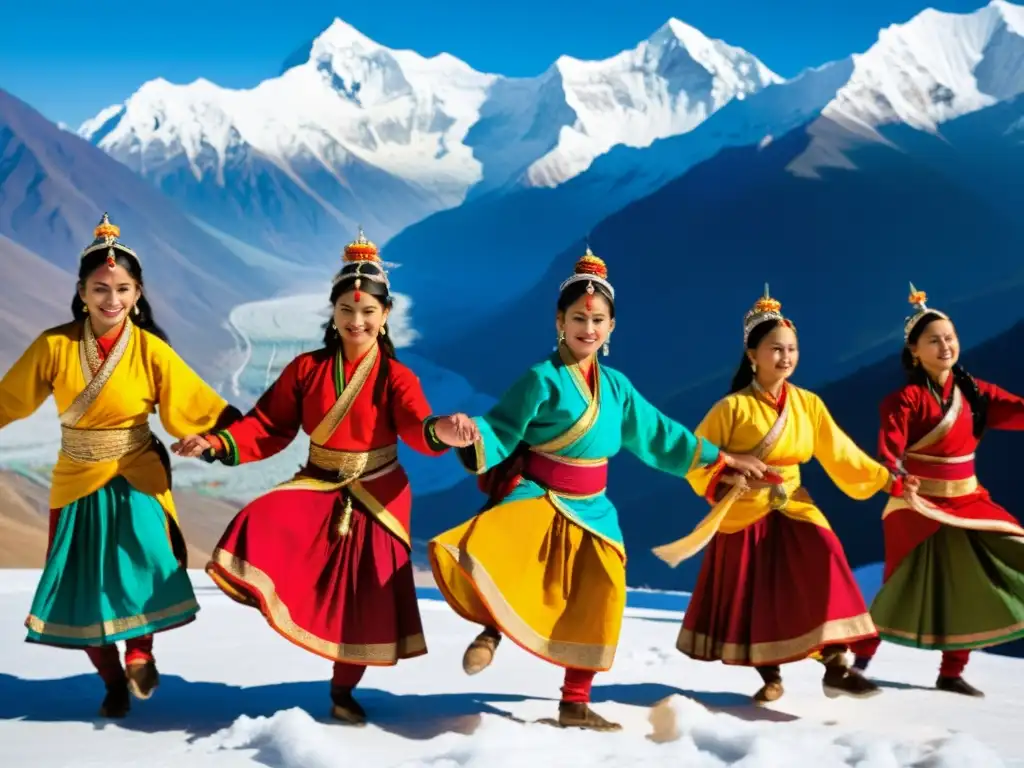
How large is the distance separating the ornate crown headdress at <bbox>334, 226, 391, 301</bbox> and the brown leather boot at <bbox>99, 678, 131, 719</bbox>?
4.21 ft

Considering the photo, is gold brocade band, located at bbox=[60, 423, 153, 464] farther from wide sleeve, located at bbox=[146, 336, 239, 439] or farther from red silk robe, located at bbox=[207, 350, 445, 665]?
red silk robe, located at bbox=[207, 350, 445, 665]

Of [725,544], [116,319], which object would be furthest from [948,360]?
[116,319]

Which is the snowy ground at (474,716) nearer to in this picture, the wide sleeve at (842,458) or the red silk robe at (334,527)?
the red silk robe at (334,527)

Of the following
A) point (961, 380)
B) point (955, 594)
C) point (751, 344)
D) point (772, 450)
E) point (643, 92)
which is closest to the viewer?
point (772, 450)

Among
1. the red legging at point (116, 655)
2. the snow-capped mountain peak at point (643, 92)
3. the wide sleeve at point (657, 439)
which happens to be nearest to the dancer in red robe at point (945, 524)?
the wide sleeve at point (657, 439)

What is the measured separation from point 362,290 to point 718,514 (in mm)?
1237

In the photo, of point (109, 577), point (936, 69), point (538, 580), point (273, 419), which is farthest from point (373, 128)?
point (538, 580)

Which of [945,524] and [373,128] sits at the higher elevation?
[373,128]

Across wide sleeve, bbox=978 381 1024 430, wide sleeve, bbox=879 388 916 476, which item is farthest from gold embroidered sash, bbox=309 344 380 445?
wide sleeve, bbox=978 381 1024 430

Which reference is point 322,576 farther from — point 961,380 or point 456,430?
point 961,380

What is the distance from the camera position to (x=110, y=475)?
9.94 ft

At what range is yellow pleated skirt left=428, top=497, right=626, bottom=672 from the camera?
293 centimetres

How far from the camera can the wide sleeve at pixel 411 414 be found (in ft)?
9.52

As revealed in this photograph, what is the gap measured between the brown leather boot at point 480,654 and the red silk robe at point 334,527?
184 mm
